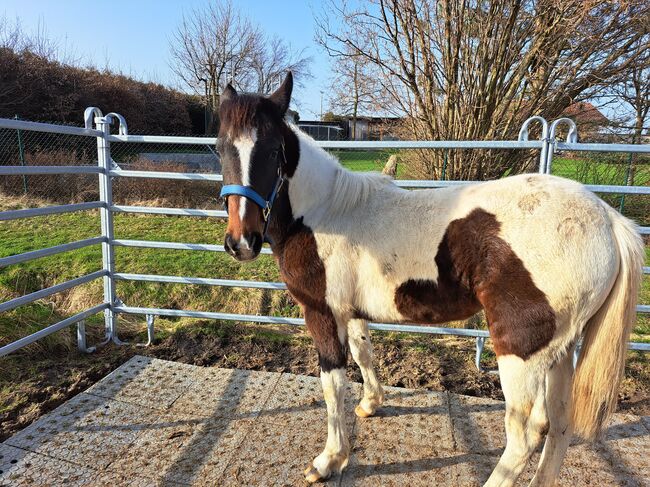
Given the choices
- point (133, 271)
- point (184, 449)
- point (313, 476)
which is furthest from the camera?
point (133, 271)

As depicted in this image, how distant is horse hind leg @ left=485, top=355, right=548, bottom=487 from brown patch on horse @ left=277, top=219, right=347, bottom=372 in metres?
0.90

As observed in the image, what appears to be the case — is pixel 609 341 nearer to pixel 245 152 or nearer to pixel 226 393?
pixel 245 152

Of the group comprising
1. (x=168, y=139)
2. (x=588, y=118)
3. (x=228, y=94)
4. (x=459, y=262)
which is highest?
(x=588, y=118)

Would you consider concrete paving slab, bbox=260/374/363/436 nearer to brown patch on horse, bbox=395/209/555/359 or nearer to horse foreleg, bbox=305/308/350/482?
horse foreleg, bbox=305/308/350/482

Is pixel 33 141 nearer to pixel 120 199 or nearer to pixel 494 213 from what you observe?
pixel 120 199

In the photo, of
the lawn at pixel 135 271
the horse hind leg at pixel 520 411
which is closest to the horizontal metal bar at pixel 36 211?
the lawn at pixel 135 271

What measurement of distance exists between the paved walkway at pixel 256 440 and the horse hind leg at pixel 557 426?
297 millimetres

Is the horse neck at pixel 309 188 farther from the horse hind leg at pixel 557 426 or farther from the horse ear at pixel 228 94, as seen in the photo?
the horse hind leg at pixel 557 426

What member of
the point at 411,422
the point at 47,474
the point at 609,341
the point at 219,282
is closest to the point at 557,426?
the point at 609,341

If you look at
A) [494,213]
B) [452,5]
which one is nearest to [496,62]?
[452,5]

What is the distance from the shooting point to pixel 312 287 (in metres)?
2.34

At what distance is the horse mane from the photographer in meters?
2.38

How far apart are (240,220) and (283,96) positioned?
29.7 inches

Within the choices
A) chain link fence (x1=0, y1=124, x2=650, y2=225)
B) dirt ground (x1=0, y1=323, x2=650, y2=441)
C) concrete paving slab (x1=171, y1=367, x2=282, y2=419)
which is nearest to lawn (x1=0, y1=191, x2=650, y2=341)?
dirt ground (x1=0, y1=323, x2=650, y2=441)
